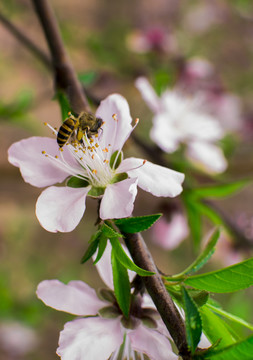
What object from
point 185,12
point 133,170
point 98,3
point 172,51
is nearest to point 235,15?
point 185,12

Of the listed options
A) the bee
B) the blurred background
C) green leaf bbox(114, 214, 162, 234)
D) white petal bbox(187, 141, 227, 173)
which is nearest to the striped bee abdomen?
the bee

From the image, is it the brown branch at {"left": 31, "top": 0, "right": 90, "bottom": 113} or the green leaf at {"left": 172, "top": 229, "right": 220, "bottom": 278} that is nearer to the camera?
the green leaf at {"left": 172, "top": 229, "right": 220, "bottom": 278}

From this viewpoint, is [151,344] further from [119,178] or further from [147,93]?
[147,93]

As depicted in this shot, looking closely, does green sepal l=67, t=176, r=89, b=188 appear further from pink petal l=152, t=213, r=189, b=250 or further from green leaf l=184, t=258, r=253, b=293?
pink petal l=152, t=213, r=189, b=250

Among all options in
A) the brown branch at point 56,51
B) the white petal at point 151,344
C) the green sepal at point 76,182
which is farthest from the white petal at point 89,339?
the brown branch at point 56,51

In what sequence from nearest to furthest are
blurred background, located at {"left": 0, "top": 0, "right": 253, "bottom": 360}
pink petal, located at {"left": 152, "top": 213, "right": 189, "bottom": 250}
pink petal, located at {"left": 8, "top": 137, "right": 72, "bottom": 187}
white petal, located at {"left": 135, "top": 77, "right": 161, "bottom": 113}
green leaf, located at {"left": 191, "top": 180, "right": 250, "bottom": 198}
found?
pink petal, located at {"left": 8, "top": 137, "right": 72, "bottom": 187}
green leaf, located at {"left": 191, "top": 180, "right": 250, "bottom": 198}
white petal, located at {"left": 135, "top": 77, "right": 161, "bottom": 113}
pink petal, located at {"left": 152, "top": 213, "right": 189, "bottom": 250}
blurred background, located at {"left": 0, "top": 0, "right": 253, "bottom": 360}

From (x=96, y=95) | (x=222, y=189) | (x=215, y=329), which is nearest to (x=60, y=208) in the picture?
(x=215, y=329)
